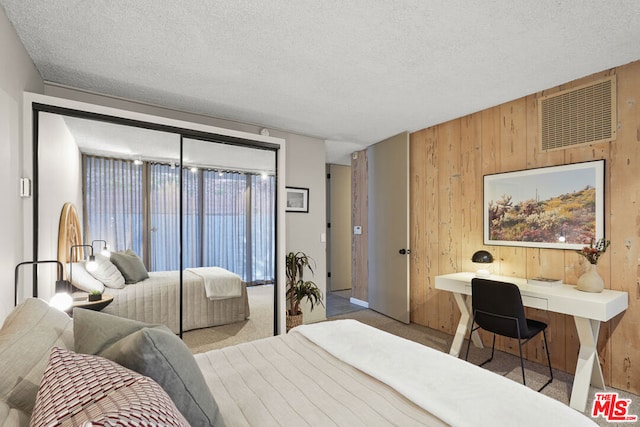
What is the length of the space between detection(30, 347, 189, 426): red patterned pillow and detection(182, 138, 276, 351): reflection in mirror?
2338mm

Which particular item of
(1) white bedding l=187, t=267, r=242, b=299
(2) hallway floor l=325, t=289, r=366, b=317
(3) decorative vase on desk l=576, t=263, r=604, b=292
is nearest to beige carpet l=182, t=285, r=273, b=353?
(1) white bedding l=187, t=267, r=242, b=299

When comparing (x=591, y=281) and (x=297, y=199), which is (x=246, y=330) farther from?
(x=591, y=281)

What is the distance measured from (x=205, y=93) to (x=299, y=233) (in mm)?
2095

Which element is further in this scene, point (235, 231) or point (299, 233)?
point (299, 233)

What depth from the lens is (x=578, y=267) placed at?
274 centimetres

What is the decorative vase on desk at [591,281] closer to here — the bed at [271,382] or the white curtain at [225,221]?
the bed at [271,382]

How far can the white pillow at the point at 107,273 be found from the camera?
2551mm

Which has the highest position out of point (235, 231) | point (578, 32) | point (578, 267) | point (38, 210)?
point (578, 32)

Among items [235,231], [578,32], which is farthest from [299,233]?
[578,32]

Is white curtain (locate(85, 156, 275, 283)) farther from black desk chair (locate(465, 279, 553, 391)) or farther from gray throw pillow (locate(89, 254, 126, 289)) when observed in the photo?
black desk chair (locate(465, 279, 553, 391))

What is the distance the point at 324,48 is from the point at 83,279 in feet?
8.36

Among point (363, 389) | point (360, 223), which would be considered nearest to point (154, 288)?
point (363, 389)

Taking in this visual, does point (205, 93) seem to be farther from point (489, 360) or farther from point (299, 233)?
point (489, 360)

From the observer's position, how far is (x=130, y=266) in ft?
9.00
